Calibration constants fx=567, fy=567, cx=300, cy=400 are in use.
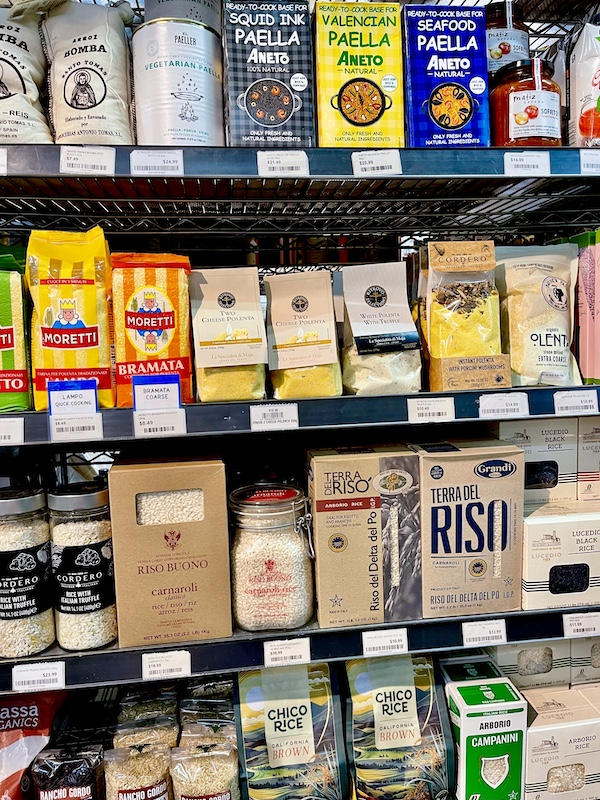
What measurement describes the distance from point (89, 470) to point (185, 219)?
82 centimetres

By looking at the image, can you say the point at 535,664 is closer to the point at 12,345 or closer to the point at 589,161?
the point at 589,161

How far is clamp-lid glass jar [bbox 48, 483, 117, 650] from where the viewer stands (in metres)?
1.14

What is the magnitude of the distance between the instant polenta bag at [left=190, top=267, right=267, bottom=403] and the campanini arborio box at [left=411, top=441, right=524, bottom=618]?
41 centimetres

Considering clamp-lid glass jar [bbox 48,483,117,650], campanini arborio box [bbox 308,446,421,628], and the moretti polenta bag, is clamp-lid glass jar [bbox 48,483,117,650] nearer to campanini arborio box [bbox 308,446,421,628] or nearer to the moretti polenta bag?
the moretti polenta bag

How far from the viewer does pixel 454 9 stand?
4.00 ft

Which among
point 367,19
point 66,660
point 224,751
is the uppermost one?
point 367,19

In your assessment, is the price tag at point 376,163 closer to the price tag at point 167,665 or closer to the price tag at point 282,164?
the price tag at point 282,164

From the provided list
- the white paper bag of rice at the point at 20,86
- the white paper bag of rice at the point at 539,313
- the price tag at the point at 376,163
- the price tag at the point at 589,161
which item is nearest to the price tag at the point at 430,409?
the white paper bag of rice at the point at 539,313

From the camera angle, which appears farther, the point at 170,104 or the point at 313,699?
the point at 313,699

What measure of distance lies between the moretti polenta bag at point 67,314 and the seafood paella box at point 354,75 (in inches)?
21.8

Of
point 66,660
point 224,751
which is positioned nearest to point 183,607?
point 66,660

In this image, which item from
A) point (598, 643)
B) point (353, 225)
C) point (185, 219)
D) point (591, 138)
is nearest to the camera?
point (591, 138)

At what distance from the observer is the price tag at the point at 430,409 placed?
1185mm

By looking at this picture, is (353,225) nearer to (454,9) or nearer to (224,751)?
(454,9)
